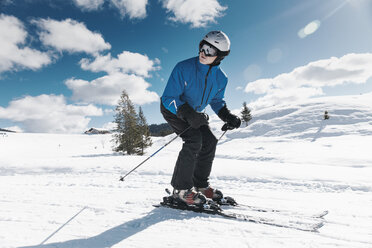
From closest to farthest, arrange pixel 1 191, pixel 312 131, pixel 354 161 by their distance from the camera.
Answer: pixel 1 191
pixel 354 161
pixel 312 131

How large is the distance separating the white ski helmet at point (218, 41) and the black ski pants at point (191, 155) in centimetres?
103

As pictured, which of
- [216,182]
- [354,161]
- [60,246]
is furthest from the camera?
[354,161]

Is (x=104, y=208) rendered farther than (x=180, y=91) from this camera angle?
No

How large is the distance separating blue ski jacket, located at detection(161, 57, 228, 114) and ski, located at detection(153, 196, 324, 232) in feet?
3.80

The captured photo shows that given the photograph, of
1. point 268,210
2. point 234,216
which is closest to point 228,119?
point 268,210

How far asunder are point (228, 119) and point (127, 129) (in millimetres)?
24449

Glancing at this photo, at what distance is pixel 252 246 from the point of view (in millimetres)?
1710

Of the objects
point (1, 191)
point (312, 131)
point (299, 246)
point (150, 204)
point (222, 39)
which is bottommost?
point (299, 246)

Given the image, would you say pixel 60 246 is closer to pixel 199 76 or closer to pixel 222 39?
pixel 199 76

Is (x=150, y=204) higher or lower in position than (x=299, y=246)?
higher

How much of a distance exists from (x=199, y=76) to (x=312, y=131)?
34.6 meters

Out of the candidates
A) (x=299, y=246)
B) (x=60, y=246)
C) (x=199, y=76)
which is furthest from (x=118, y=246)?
(x=199, y=76)

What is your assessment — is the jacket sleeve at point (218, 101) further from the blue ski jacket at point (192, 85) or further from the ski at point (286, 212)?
the ski at point (286, 212)

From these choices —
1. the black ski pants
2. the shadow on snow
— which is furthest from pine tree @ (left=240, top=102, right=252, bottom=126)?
the shadow on snow
